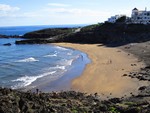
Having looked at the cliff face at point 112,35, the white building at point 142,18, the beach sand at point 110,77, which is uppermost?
the white building at point 142,18

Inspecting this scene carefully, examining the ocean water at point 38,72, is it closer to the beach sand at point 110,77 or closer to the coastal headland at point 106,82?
the beach sand at point 110,77

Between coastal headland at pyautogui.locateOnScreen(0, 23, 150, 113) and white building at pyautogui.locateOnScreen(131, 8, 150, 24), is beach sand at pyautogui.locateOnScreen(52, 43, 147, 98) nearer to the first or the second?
coastal headland at pyautogui.locateOnScreen(0, 23, 150, 113)

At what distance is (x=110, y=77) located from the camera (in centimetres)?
3900

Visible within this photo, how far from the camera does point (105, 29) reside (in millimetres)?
86562

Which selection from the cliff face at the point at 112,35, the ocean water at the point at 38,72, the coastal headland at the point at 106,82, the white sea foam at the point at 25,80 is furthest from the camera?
the cliff face at the point at 112,35

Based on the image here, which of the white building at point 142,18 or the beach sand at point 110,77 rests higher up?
the white building at point 142,18

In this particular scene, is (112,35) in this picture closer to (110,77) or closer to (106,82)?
(110,77)

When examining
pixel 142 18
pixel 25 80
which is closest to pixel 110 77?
pixel 25 80

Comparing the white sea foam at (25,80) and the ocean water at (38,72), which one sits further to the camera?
the ocean water at (38,72)

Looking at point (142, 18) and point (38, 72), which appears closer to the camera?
point (38, 72)

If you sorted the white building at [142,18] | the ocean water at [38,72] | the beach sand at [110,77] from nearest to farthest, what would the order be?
the beach sand at [110,77]
the ocean water at [38,72]
the white building at [142,18]

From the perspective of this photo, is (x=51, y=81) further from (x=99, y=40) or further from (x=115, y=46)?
(x=99, y=40)

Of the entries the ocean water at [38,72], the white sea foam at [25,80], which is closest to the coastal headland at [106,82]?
the ocean water at [38,72]

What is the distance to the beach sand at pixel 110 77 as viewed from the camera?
31.7 m
